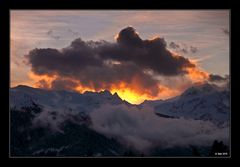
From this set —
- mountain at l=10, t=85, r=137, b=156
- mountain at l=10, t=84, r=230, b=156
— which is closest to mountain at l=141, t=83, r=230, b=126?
mountain at l=10, t=84, r=230, b=156

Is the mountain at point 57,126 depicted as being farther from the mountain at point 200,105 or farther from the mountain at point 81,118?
the mountain at point 200,105

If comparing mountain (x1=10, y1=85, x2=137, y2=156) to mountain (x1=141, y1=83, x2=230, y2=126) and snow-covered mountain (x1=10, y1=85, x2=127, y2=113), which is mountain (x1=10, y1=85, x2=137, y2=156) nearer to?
snow-covered mountain (x1=10, y1=85, x2=127, y2=113)

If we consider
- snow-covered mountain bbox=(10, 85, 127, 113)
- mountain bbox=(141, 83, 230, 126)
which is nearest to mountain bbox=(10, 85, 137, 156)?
snow-covered mountain bbox=(10, 85, 127, 113)

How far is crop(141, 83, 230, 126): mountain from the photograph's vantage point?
41.6 feet

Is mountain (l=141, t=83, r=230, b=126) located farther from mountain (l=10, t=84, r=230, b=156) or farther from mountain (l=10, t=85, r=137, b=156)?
mountain (l=10, t=85, r=137, b=156)

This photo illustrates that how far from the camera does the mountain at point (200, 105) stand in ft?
41.6

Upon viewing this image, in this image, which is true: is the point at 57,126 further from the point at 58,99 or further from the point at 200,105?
the point at 200,105

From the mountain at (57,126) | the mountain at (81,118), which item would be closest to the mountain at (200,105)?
the mountain at (81,118)

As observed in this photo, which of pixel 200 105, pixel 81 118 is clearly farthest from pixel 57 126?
pixel 200 105

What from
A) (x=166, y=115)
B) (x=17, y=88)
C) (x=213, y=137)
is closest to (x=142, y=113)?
(x=166, y=115)
